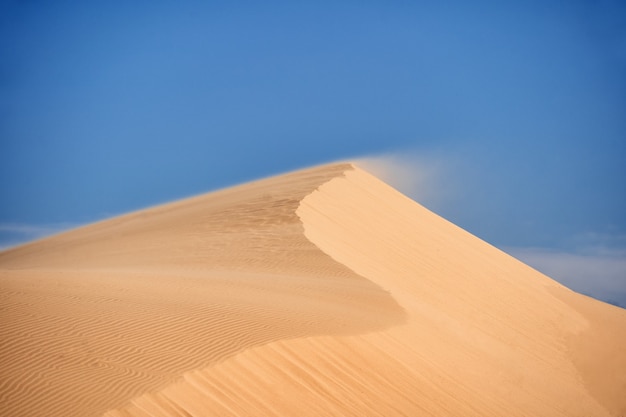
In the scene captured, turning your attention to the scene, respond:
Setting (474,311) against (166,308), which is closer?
(166,308)

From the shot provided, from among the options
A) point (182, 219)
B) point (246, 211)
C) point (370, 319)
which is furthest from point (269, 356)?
point (182, 219)

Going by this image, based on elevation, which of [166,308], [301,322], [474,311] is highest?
[474,311]

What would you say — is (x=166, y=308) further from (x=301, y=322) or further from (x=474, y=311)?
(x=474, y=311)

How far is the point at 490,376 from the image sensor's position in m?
13.5

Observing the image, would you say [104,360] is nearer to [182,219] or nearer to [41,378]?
[41,378]

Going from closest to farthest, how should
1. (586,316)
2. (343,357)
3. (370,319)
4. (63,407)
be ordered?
(63,407) < (343,357) < (370,319) < (586,316)

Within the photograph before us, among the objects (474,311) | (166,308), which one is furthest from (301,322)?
(474,311)

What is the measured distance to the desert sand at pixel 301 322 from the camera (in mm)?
8414

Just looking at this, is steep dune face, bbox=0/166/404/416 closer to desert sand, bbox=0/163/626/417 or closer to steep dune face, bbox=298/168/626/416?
desert sand, bbox=0/163/626/417

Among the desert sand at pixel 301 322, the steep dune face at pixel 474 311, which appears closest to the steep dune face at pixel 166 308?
the desert sand at pixel 301 322

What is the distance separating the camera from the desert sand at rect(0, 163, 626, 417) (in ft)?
27.6

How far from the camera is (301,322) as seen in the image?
11367 mm

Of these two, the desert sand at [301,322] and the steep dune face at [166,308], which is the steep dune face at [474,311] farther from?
the steep dune face at [166,308]

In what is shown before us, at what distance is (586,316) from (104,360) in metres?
18.8
